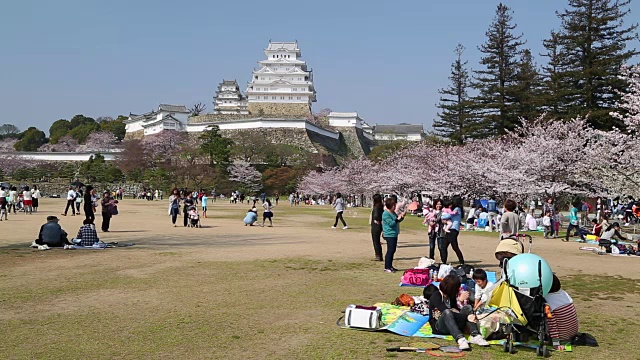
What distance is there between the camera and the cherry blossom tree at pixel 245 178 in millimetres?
60000

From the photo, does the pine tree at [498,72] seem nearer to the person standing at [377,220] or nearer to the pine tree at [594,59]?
the pine tree at [594,59]

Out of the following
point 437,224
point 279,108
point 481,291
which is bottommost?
point 481,291

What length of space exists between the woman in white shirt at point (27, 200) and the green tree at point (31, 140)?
231ft

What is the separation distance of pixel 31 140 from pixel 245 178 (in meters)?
50.2

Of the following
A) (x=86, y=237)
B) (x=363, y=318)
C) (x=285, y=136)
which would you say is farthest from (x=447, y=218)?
(x=285, y=136)

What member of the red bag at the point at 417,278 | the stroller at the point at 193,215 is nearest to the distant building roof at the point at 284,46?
the stroller at the point at 193,215

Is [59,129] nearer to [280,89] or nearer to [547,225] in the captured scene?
[280,89]

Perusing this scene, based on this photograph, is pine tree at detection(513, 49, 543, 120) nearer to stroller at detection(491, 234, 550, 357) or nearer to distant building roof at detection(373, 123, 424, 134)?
stroller at detection(491, 234, 550, 357)

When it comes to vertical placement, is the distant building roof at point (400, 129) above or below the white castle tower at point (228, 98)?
below

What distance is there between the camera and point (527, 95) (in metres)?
35.8

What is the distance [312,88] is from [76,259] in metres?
73.5

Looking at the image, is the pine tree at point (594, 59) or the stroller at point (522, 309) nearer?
the stroller at point (522, 309)

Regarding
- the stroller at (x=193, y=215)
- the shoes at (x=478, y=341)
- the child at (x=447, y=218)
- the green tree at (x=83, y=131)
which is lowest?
the shoes at (x=478, y=341)

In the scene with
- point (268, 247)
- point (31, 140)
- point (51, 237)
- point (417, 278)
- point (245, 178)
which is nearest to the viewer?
point (417, 278)
